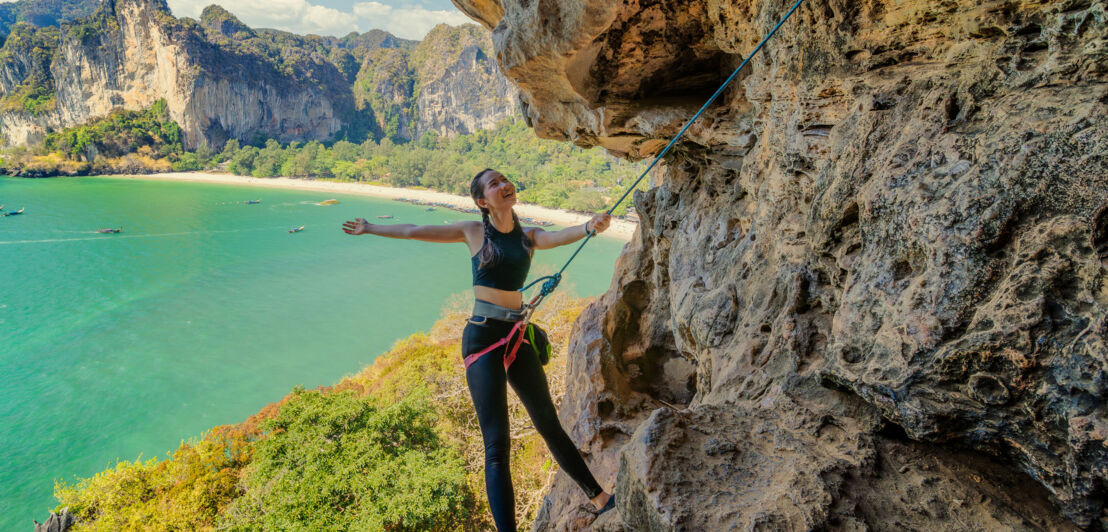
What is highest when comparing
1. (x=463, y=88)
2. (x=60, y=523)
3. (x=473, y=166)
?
(x=463, y=88)

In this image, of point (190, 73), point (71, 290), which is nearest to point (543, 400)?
point (71, 290)

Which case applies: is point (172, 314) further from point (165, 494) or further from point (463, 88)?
point (463, 88)

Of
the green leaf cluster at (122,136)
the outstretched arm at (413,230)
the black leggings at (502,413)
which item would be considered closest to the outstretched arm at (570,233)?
the outstretched arm at (413,230)

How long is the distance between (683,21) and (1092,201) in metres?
2.62

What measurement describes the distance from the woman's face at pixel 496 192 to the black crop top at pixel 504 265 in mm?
146

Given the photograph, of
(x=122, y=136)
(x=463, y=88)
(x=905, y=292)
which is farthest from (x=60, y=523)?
(x=463, y=88)

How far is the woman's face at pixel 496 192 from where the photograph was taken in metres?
2.68

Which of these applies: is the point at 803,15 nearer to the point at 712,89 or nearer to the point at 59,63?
the point at 712,89

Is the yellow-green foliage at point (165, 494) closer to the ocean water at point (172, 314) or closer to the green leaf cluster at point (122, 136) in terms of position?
the ocean water at point (172, 314)

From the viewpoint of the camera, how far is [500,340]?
2705 millimetres

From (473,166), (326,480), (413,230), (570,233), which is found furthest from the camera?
(473,166)

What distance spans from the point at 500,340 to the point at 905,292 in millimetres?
1769

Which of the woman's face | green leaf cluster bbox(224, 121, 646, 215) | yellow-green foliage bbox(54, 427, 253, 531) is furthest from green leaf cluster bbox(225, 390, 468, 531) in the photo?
green leaf cluster bbox(224, 121, 646, 215)

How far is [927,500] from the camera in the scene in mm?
1509
